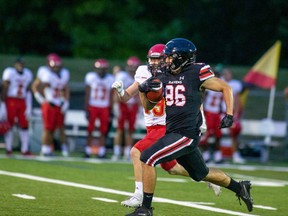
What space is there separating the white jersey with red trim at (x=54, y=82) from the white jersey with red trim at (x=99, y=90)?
1.82ft

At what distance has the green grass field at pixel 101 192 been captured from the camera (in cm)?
1048

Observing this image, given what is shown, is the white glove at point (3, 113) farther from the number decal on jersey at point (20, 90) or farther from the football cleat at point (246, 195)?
the football cleat at point (246, 195)

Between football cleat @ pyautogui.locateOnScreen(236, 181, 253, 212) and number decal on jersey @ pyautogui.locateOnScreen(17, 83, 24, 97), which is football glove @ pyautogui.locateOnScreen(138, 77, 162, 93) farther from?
number decal on jersey @ pyautogui.locateOnScreen(17, 83, 24, 97)

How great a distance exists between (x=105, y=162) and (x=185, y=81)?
8055mm

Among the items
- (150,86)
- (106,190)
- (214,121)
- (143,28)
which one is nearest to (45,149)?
(214,121)

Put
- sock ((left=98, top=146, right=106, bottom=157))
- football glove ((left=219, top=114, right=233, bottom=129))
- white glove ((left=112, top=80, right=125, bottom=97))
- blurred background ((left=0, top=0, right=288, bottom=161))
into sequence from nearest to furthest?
football glove ((left=219, top=114, right=233, bottom=129)) → white glove ((left=112, top=80, right=125, bottom=97)) → sock ((left=98, top=146, right=106, bottom=157)) → blurred background ((left=0, top=0, right=288, bottom=161))

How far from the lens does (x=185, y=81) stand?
992 cm

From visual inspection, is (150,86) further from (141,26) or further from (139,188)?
(141,26)

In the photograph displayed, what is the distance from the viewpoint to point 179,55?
994 cm

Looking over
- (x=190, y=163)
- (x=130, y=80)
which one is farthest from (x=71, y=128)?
(x=190, y=163)

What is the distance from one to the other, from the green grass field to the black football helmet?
1.43 m

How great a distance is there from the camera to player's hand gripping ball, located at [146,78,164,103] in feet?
32.3

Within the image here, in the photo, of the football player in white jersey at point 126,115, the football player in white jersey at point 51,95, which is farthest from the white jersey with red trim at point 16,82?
the football player in white jersey at point 126,115

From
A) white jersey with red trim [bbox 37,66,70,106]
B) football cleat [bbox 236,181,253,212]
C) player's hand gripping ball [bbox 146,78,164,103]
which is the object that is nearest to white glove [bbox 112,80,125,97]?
player's hand gripping ball [bbox 146,78,164,103]
